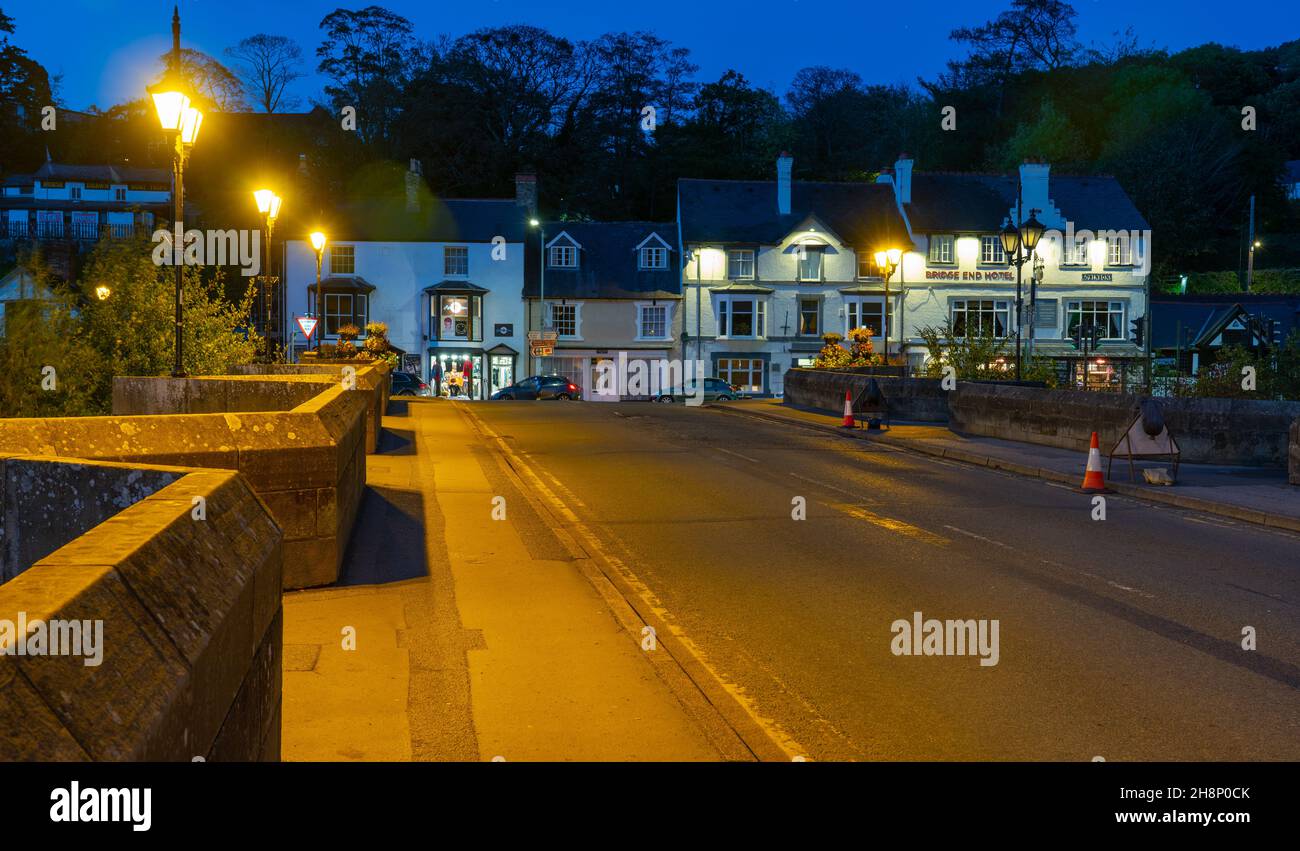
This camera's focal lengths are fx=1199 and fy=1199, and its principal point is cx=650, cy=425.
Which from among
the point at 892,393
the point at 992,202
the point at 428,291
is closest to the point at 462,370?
the point at 428,291

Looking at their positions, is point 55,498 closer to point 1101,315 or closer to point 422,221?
point 422,221

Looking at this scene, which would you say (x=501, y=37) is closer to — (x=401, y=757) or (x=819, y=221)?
(x=819, y=221)

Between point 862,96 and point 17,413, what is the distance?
328 ft

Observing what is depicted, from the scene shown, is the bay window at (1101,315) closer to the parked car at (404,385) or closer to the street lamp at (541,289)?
the street lamp at (541,289)

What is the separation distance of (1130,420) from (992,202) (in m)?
49.7

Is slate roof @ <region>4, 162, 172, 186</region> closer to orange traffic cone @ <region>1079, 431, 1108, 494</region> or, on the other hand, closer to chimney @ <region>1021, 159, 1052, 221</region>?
chimney @ <region>1021, 159, 1052, 221</region>

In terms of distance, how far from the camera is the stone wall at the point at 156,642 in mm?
2625

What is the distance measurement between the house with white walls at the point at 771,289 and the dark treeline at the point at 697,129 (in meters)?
16.3

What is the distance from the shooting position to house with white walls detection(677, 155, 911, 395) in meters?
66.1

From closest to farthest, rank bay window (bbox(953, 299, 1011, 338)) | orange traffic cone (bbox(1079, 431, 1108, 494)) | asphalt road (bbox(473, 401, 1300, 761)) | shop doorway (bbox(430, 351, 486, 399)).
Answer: asphalt road (bbox(473, 401, 1300, 761)) → orange traffic cone (bbox(1079, 431, 1108, 494)) → shop doorway (bbox(430, 351, 486, 399)) → bay window (bbox(953, 299, 1011, 338))

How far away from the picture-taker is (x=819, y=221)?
216 feet

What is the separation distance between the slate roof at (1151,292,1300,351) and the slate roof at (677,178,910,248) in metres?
17.6

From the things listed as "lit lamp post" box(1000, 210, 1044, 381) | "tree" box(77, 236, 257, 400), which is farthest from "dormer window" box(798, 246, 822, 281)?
"tree" box(77, 236, 257, 400)

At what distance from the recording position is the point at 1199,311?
72.2 metres
